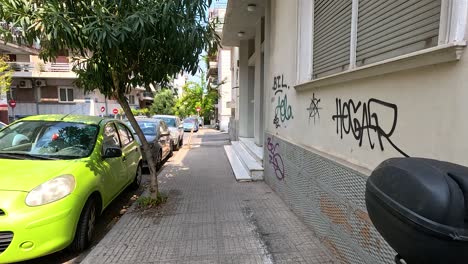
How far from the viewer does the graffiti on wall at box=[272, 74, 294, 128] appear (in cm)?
576

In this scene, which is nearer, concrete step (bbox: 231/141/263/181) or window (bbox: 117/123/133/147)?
window (bbox: 117/123/133/147)

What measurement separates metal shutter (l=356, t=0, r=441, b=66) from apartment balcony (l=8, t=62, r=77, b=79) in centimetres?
3192

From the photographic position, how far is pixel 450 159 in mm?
1950

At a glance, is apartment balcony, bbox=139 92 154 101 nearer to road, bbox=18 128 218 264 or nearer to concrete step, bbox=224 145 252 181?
concrete step, bbox=224 145 252 181

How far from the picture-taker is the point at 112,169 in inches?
198

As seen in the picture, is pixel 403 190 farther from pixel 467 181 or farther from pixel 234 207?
pixel 234 207

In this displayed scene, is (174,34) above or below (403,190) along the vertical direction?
above

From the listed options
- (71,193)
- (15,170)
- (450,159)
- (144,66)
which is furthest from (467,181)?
(144,66)

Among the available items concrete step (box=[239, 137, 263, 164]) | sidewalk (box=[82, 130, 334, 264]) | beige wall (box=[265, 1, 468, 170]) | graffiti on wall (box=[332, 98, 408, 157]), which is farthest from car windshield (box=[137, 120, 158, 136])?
graffiti on wall (box=[332, 98, 408, 157])

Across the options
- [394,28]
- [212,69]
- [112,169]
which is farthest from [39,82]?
[394,28]

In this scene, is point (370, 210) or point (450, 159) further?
point (450, 159)

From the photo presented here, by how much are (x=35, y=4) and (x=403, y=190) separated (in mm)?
4932

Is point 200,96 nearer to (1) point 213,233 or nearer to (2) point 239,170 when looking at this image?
(2) point 239,170

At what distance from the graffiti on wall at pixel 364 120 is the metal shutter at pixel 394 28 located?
41 centimetres
